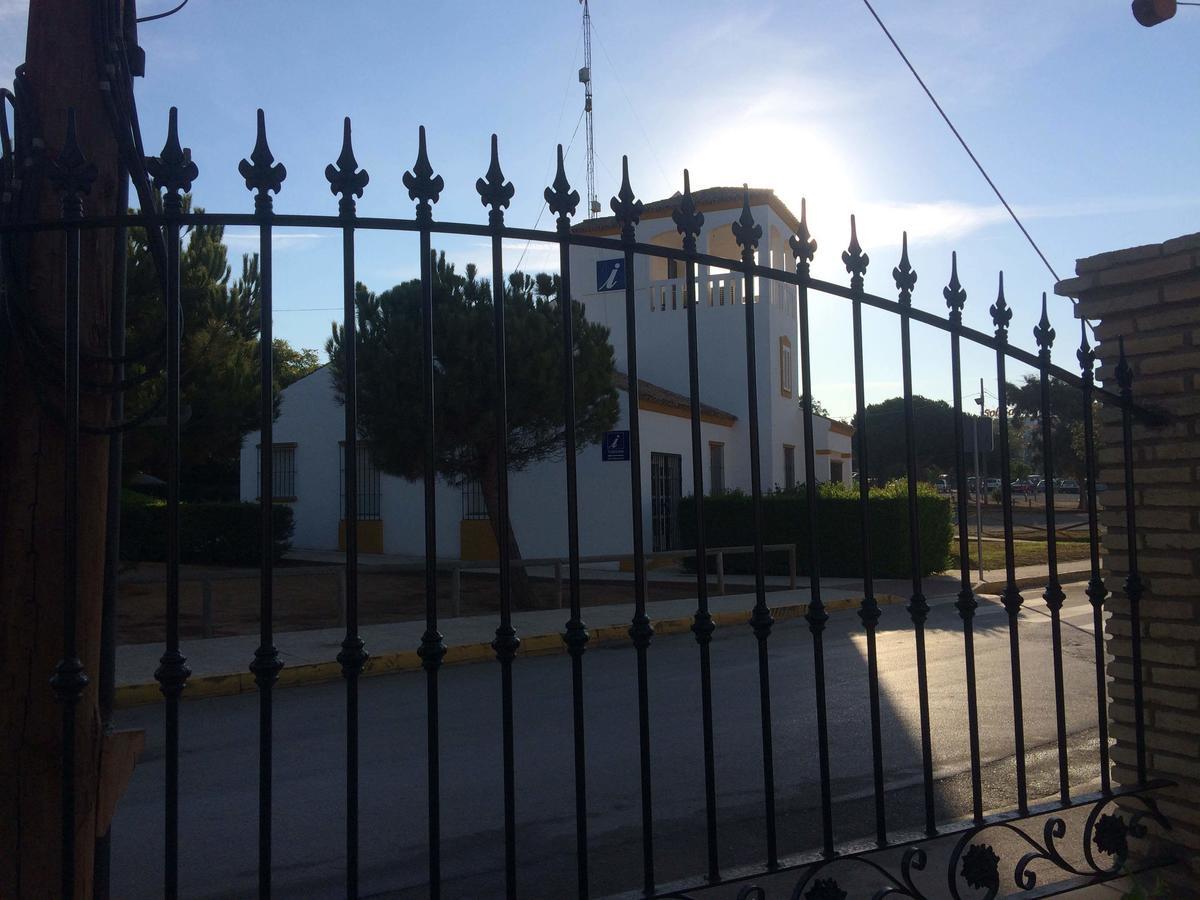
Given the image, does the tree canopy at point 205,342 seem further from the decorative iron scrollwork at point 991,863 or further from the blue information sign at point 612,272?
the decorative iron scrollwork at point 991,863

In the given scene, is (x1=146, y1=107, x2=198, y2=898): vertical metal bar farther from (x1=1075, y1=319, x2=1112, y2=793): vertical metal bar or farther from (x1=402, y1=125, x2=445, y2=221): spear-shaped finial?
(x1=1075, y1=319, x2=1112, y2=793): vertical metal bar

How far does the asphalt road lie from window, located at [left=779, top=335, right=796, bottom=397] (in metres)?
15.3

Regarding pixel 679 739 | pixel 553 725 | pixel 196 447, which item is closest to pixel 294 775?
pixel 553 725

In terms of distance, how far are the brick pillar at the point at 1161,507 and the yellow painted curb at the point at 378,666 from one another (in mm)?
4178

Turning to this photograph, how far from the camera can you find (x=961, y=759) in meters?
6.00

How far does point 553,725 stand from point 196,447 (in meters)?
9.23

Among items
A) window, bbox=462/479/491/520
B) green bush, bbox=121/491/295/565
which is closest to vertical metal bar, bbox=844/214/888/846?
window, bbox=462/479/491/520

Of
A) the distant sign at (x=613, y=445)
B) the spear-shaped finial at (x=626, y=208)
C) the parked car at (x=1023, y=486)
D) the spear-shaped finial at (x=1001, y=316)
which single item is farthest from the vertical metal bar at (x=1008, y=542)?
the parked car at (x=1023, y=486)

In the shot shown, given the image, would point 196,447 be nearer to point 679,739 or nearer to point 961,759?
point 679,739

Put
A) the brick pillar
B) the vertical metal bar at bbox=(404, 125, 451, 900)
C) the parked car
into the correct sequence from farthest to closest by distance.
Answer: the parked car, the brick pillar, the vertical metal bar at bbox=(404, 125, 451, 900)

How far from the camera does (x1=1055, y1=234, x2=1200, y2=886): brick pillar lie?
3404mm

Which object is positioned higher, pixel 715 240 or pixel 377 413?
pixel 715 240

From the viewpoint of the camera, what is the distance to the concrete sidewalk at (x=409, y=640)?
890 cm

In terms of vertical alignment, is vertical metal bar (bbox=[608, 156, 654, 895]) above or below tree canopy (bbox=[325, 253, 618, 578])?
below
